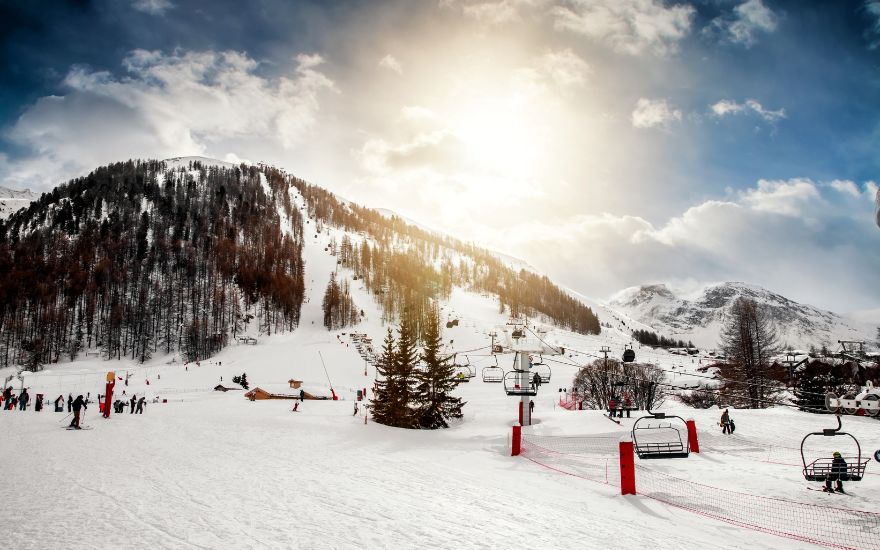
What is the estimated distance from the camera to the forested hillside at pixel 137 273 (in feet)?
398

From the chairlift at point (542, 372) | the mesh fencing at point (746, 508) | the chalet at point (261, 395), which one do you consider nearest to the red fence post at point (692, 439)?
the mesh fencing at point (746, 508)

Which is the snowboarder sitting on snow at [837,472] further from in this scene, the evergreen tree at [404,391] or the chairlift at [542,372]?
the evergreen tree at [404,391]

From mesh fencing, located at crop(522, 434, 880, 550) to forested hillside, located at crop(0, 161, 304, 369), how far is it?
11804 centimetres

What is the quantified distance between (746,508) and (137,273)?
166879mm

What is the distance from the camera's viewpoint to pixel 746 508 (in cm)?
1432

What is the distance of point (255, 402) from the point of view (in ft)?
147

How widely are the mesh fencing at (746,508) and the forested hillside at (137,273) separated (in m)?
118

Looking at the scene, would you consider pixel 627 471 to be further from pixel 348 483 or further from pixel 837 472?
pixel 348 483

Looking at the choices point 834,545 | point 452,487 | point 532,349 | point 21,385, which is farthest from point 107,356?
point 834,545

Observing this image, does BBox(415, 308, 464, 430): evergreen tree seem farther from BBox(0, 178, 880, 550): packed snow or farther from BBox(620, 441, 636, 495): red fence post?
BBox(620, 441, 636, 495): red fence post

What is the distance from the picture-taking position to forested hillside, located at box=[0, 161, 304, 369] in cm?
12125

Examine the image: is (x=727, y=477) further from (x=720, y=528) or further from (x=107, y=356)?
(x=107, y=356)

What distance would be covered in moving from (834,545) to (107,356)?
476 ft

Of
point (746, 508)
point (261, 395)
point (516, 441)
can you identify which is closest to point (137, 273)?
point (261, 395)
